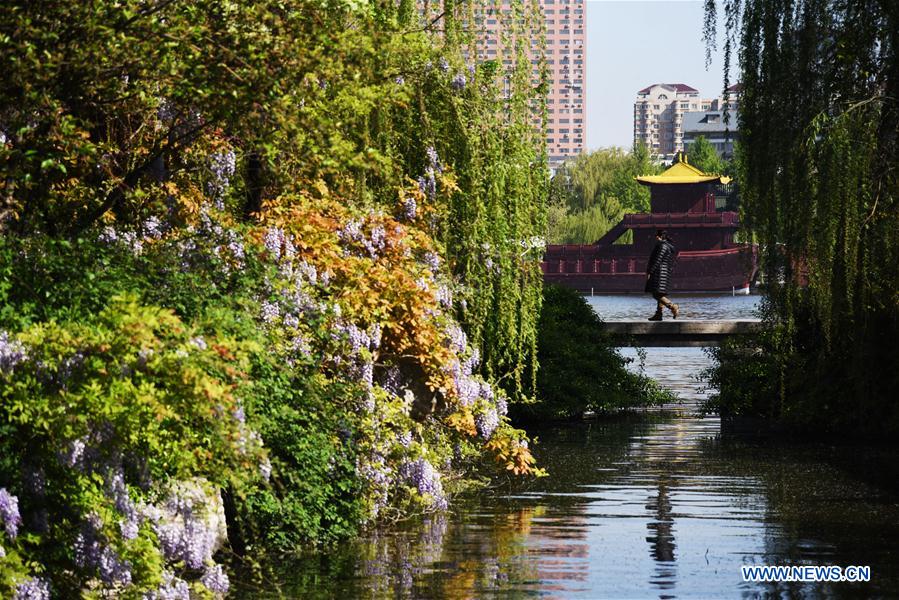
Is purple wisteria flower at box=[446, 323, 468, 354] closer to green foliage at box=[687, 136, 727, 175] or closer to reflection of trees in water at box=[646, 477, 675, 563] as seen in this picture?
reflection of trees in water at box=[646, 477, 675, 563]

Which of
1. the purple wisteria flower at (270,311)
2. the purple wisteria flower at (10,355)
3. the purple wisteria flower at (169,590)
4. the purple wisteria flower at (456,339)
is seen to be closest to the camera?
the purple wisteria flower at (10,355)

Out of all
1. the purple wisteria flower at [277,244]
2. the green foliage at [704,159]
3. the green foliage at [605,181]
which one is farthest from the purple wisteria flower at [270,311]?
the green foliage at [704,159]

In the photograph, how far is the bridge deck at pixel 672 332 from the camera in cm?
2777

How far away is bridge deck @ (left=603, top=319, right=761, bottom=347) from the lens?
91.1 feet

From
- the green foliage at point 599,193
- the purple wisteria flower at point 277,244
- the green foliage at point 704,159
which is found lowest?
the purple wisteria flower at point 277,244

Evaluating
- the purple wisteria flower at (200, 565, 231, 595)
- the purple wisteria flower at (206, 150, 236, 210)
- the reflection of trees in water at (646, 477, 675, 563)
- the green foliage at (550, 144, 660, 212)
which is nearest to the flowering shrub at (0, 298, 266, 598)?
the purple wisteria flower at (200, 565, 231, 595)

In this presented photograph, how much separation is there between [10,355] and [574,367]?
1759cm

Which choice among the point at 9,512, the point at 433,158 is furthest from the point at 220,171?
the point at 9,512

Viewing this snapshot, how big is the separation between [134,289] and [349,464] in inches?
111

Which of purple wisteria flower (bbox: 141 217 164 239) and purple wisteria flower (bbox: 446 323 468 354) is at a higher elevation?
purple wisteria flower (bbox: 141 217 164 239)

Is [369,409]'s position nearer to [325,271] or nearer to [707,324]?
[325,271]

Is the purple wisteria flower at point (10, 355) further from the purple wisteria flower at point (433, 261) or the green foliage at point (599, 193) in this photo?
the green foliage at point (599, 193)

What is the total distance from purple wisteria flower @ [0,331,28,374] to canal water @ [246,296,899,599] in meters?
2.95

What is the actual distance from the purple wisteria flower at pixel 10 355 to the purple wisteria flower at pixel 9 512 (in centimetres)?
71
